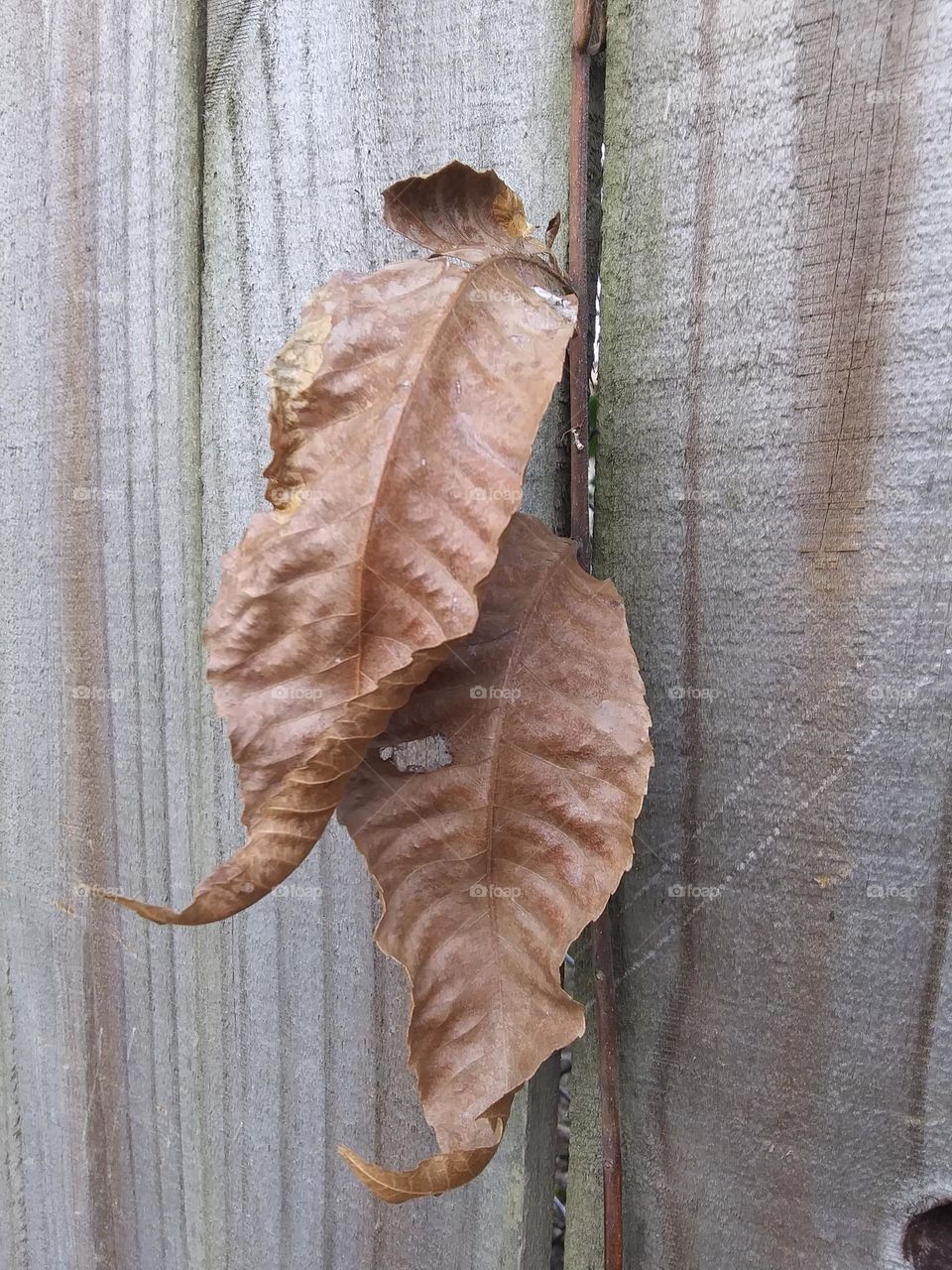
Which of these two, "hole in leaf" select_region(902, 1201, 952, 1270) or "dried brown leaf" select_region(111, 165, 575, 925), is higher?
"dried brown leaf" select_region(111, 165, 575, 925)

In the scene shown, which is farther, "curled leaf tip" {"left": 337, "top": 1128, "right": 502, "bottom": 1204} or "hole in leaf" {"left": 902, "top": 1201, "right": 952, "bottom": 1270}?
"hole in leaf" {"left": 902, "top": 1201, "right": 952, "bottom": 1270}

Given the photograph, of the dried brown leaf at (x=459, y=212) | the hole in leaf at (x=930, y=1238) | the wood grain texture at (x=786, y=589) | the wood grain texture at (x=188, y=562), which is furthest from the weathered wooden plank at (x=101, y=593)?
the hole in leaf at (x=930, y=1238)

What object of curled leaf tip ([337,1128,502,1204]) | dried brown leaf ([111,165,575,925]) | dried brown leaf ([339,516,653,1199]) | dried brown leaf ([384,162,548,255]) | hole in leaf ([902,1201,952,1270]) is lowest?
hole in leaf ([902,1201,952,1270])

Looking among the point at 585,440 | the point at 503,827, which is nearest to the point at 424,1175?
the point at 503,827

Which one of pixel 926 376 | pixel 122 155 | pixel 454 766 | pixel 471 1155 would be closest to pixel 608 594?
pixel 454 766

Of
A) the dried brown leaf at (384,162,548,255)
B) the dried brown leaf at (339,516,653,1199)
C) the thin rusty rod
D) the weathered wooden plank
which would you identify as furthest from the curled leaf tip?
the dried brown leaf at (384,162,548,255)

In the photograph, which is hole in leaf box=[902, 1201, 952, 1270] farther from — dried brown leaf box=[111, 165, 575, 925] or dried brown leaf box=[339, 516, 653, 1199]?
dried brown leaf box=[111, 165, 575, 925]
